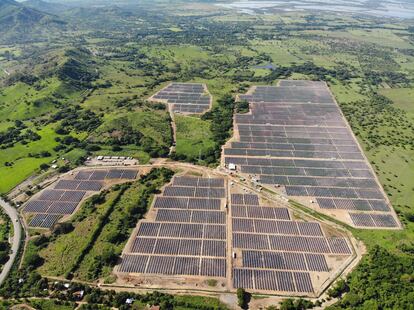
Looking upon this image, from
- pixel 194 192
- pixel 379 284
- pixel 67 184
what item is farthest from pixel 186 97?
pixel 379 284

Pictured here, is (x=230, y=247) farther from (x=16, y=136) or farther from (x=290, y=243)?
(x=16, y=136)

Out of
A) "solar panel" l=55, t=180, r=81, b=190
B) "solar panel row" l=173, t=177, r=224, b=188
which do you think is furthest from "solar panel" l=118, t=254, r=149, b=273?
"solar panel" l=55, t=180, r=81, b=190

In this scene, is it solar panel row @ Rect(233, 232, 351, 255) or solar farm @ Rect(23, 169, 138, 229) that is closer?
solar panel row @ Rect(233, 232, 351, 255)

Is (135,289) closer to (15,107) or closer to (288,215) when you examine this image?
(288,215)

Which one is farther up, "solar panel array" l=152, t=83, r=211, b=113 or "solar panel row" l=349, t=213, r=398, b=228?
"solar panel row" l=349, t=213, r=398, b=228

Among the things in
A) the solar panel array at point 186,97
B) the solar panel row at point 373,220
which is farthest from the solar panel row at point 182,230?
the solar panel array at point 186,97

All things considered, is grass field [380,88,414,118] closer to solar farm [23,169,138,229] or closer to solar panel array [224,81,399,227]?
solar panel array [224,81,399,227]

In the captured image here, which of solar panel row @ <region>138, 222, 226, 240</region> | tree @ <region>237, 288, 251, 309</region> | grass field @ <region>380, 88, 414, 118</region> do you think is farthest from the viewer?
grass field @ <region>380, 88, 414, 118</region>

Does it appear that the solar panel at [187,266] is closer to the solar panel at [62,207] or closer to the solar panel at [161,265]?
the solar panel at [161,265]
